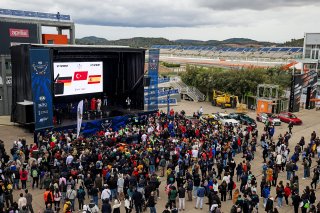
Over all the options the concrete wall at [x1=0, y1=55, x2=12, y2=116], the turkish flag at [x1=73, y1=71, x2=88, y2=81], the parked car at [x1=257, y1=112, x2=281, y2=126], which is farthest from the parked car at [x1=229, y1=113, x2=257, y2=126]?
the concrete wall at [x1=0, y1=55, x2=12, y2=116]

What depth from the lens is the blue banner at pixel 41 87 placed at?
21.0m

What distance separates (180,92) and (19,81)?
23179 mm

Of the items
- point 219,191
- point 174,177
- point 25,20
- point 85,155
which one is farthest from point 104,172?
point 25,20

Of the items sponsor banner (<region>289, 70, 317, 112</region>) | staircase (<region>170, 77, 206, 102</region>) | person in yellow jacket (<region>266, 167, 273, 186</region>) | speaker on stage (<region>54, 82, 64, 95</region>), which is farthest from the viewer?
staircase (<region>170, 77, 206, 102</region>)

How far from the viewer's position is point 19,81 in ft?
74.3

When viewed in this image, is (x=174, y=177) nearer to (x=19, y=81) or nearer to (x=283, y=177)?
(x=283, y=177)

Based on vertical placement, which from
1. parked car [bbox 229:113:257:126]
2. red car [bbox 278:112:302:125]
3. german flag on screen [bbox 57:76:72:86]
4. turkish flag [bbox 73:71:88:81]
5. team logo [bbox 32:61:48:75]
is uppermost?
team logo [bbox 32:61:48:75]

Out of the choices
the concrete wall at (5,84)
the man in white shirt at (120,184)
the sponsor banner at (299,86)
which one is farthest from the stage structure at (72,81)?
the sponsor banner at (299,86)

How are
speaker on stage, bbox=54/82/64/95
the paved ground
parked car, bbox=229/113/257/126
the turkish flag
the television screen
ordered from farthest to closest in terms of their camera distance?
parked car, bbox=229/113/257/126
the turkish flag
the television screen
speaker on stage, bbox=54/82/64/95
the paved ground

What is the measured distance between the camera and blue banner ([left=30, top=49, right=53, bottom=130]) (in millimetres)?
20969

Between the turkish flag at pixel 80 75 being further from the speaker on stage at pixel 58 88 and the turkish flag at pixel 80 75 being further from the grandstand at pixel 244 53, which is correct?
the grandstand at pixel 244 53

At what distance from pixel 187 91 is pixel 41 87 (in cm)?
2372

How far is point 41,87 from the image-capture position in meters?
21.4

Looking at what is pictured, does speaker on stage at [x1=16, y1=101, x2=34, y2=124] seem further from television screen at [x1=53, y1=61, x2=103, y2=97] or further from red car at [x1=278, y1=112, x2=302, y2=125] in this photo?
red car at [x1=278, y1=112, x2=302, y2=125]
